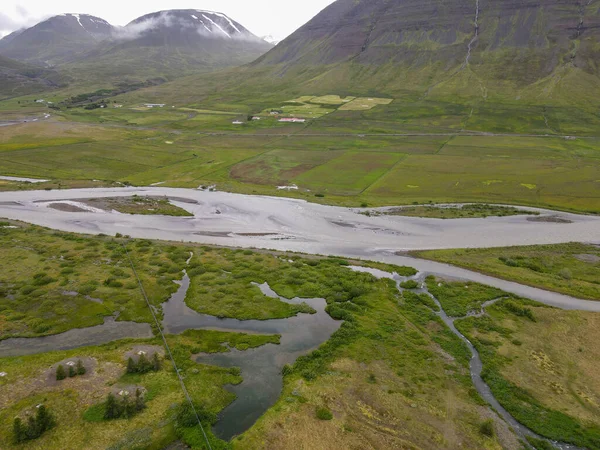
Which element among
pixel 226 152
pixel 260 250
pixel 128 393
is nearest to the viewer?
pixel 128 393

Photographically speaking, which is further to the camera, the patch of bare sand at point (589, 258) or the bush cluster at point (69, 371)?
the patch of bare sand at point (589, 258)

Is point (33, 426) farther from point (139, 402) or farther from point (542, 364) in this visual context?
point (542, 364)

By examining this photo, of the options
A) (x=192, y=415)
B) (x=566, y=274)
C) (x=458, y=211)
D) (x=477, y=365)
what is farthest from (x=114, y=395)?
(x=458, y=211)

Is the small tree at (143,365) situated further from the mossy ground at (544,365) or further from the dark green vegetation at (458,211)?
the dark green vegetation at (458,211)

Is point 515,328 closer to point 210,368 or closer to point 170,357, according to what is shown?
point 210,368

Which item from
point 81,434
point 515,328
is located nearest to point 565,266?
point 515,328

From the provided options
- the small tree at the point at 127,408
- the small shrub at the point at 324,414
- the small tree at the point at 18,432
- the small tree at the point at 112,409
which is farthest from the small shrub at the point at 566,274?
the small tree at the point at 18,432
